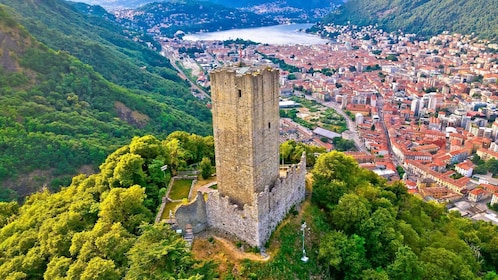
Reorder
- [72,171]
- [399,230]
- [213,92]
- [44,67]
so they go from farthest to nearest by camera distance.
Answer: [44,67] → [72,171] → [399,230] → [213,92]

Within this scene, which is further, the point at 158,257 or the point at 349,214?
the point at 349,214

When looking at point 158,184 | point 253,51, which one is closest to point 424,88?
point 253,51

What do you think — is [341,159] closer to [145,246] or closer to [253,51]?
[145,246]

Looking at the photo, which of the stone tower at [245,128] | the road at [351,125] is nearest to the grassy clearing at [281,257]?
the stone tower at [245,128]

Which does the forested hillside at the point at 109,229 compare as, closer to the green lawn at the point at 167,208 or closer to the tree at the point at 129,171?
the tree at the point at 129,171

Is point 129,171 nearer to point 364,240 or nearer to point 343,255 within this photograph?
point 343,255

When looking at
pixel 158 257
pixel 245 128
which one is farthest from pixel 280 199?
pixel 158 257

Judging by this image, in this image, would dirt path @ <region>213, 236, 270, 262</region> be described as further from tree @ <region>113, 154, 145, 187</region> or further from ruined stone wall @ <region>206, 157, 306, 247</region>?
tree @ <region>113, 154, 145, 187</region>
